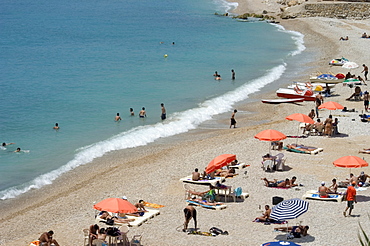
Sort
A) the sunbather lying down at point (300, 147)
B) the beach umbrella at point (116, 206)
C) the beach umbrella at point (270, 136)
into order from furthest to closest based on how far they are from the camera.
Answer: the sunbather lying down at point (300, 147) → the beach umbrella at point (270, 136) → the beach umbrella at point (116, 206)

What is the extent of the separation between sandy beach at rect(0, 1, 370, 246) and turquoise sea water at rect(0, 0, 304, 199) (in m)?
1.96

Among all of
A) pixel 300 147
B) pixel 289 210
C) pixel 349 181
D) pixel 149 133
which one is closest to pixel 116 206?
pixel 289 210

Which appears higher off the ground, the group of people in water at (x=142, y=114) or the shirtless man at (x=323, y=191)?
the shirtless man at (x=323, y=191)

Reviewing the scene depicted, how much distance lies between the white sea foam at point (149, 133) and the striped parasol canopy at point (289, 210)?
1182 cm

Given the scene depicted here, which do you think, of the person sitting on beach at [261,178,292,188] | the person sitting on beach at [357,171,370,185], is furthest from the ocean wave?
the person sitting on beach at [357,171,370,185]

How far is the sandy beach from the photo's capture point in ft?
56.2

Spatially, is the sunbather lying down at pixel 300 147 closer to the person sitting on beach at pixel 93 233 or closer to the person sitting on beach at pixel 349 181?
the person sitting on beach at pixel 349 181

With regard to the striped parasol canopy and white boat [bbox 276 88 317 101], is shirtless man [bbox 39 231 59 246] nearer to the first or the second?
the striped parasol canopy

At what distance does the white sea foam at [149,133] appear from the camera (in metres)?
24.9

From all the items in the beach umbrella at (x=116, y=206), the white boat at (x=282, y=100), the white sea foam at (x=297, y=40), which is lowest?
the white boat at (x=282, y=100)

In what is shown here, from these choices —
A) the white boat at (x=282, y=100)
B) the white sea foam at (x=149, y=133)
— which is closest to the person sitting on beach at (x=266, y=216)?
the white sea foam at (x=149, y=133)

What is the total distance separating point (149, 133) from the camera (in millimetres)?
31688

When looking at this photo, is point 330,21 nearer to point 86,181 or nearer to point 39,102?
point 39,102

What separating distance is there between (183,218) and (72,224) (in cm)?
372
